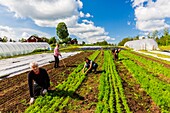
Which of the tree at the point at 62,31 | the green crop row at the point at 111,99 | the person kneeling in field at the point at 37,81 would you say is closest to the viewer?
the green crop row at the point at 111,99

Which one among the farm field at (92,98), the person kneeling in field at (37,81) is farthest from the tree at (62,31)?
the person kneeling in field at (37,81)

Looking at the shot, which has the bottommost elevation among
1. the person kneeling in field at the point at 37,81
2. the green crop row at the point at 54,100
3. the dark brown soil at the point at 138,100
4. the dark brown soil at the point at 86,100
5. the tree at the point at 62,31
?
the dark brown soil at the point at 138,100

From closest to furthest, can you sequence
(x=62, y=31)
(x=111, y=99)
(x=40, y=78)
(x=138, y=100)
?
(x=111, y=99) < (x=138, y=100) < (x=40, y=78) < (x=62, y=31)

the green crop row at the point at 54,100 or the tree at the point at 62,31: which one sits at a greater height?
the tree at the point at 62,31

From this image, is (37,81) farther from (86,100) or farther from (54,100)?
(86,100)

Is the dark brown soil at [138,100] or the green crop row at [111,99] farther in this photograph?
the dark brown soil at [138,100]

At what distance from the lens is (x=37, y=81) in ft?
24.1

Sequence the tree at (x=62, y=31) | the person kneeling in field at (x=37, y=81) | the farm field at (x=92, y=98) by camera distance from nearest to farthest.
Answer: the farm field at (x=92, y=98) → the person kneeling in field at (x=37, y=81) → the tree at (x=62, y=31)

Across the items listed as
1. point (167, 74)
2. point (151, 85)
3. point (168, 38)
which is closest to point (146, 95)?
point (151, 85)

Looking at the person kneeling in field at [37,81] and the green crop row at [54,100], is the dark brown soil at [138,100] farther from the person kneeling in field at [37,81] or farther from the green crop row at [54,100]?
the person kneeling in field at [37,81]

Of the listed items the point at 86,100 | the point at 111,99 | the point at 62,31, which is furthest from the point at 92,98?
the point at 62,31

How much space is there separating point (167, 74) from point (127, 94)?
5.20m

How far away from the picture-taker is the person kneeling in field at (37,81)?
23.1 feet

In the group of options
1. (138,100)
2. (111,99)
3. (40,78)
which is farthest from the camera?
(40,78)
